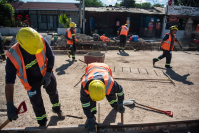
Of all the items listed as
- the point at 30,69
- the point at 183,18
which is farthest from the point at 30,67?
the point at 183,18

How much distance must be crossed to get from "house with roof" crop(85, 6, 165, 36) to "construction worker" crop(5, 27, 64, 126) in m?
14.8

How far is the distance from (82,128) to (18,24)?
14.7 meters

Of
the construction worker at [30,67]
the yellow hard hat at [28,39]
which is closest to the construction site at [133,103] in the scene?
the construction worker at [30,67]

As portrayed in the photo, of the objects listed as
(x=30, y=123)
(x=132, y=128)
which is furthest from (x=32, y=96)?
(x=132, y=128)

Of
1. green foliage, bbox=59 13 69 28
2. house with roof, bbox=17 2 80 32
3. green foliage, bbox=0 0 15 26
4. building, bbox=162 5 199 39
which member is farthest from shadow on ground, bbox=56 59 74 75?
house with roof, bbox=17 2 80 32

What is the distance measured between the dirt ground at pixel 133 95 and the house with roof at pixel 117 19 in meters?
11.3

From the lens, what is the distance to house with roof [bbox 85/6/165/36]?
1727cm

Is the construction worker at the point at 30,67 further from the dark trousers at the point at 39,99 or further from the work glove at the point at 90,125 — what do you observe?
the work glove at the point at 90,125

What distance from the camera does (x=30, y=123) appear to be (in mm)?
3062

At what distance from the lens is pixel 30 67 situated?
2445 mm

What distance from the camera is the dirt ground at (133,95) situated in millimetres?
3215

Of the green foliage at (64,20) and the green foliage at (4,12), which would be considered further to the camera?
the green foliage at (4,12)

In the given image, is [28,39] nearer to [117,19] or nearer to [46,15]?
[117,19]

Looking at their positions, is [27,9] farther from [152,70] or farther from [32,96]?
[32,96]
